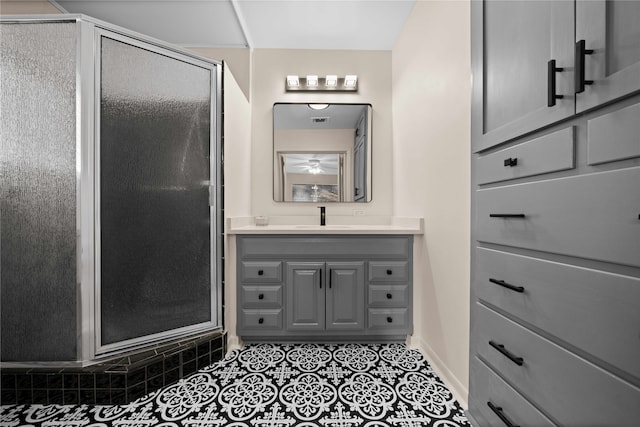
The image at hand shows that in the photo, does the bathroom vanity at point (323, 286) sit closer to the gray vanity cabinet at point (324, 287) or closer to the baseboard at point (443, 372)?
the gray vanity cabinet at point (324, 287)

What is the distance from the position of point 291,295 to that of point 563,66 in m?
1.87

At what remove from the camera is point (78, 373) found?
144cm

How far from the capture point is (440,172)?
1761 mm

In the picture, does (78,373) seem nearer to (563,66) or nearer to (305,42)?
(563,66)

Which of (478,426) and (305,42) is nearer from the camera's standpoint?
(478,426)

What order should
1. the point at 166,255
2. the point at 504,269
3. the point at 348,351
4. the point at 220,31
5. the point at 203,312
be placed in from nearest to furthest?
Result: the point at 504,269
the point at 166,255
the point at 203,312
the point at 348,351
the point at 220,31

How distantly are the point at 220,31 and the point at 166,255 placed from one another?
1.96 metres

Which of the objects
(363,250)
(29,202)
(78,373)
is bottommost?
(78,373)

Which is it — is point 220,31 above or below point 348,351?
above

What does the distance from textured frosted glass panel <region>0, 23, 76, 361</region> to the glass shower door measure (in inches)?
5.5

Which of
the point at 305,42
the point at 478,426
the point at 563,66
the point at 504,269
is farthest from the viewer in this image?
the point at 305,42

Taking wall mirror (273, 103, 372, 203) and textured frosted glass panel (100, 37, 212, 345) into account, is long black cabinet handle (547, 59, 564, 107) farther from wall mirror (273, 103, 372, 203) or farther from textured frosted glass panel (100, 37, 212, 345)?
wall mirror (273, 103, 372, 203)

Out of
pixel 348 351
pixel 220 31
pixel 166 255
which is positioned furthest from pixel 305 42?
pixel 348 351

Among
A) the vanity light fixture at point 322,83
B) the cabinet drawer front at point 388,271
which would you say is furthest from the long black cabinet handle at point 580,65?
the vanity light fixture at point 322,83
